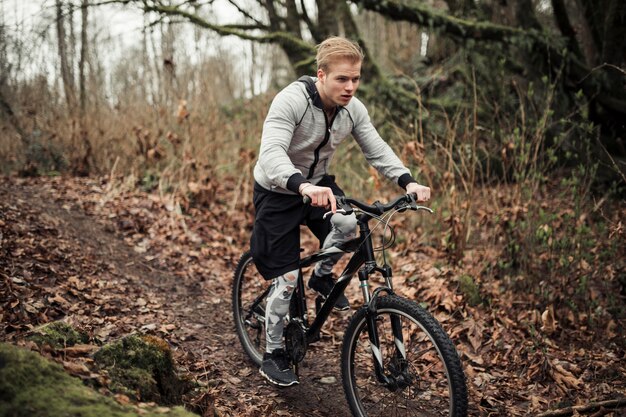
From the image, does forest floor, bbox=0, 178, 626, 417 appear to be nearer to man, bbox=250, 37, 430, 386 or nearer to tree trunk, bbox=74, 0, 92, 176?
man, bbox=250, 37, 430, 386

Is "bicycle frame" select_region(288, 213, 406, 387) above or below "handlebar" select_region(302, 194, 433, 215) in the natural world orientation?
below

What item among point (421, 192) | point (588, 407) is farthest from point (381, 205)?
point (588, 407)

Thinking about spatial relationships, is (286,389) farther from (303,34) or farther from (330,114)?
(303,34)

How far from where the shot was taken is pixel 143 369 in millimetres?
2578

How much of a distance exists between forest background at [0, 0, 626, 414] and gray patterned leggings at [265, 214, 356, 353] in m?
1.93

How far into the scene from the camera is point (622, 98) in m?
6.40

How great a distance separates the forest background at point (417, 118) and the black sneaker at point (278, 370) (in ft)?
6.60

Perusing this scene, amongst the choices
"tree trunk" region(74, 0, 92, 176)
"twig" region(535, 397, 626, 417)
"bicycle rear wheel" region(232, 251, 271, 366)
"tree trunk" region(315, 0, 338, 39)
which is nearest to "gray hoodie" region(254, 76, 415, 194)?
"bicycle rear wheel" region(232, 251, 271, 366)

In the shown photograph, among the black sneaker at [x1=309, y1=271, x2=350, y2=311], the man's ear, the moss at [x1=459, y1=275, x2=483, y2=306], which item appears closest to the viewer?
the man's ear

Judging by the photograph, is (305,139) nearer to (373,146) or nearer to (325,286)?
(373,146)

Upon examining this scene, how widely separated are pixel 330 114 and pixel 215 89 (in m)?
5.61

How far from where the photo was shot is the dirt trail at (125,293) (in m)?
3.51

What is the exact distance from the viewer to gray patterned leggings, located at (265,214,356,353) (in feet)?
10.4

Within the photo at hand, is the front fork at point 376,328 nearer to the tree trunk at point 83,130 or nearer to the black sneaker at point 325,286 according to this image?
the black sneaker at point 325,286
